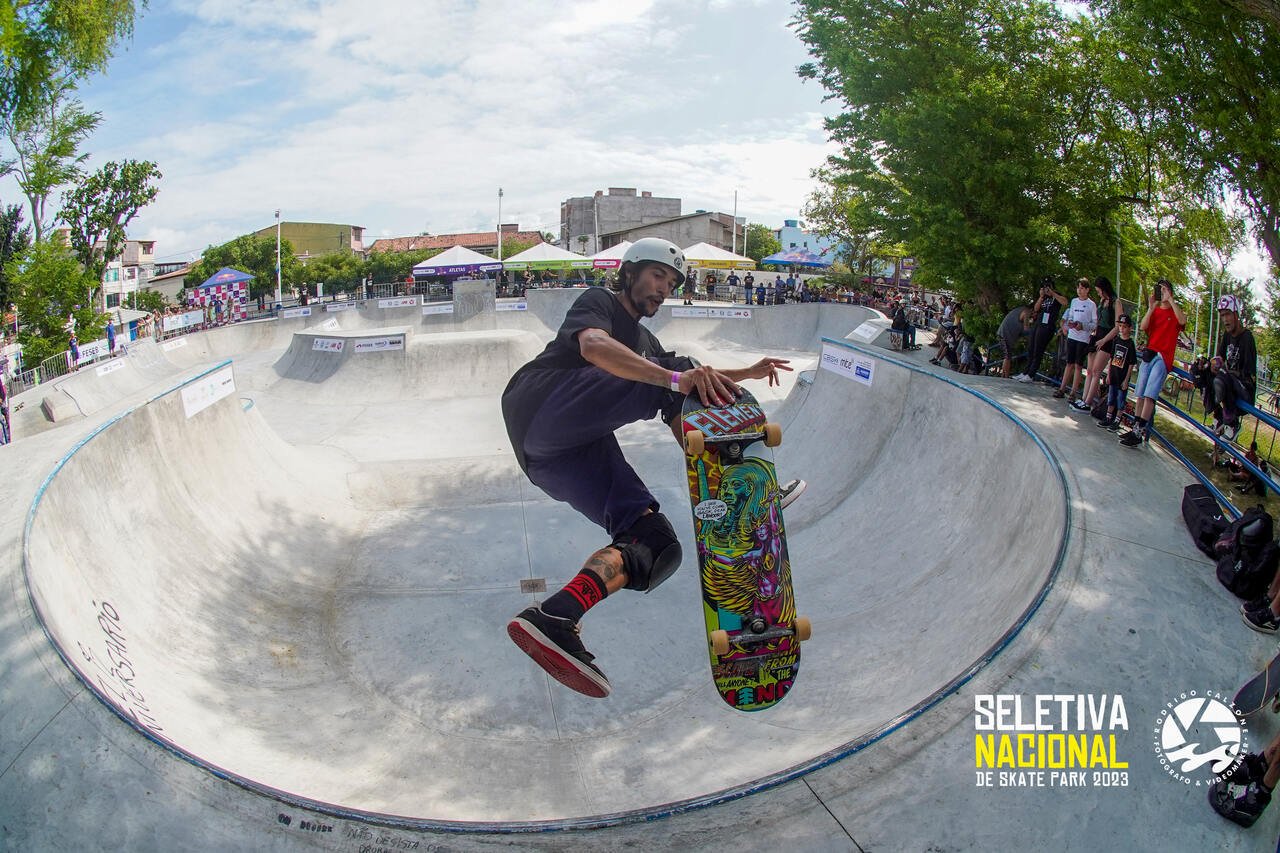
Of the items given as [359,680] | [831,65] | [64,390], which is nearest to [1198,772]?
[359,680]

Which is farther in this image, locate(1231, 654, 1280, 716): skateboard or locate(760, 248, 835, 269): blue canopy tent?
locate(760, 248, 835, 269): blue canopy tent

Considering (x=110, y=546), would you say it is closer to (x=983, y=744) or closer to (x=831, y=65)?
(x=983, y=744)

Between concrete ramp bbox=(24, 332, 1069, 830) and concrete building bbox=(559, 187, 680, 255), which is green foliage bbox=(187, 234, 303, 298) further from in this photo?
concrete ramp bbox=(24, 332, 1069, 830)

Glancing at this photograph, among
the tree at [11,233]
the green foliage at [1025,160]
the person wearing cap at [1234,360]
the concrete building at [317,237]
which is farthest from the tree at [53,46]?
the concrete building at [317,237]

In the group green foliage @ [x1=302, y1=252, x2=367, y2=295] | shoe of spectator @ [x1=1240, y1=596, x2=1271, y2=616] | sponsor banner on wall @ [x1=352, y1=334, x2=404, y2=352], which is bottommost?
shoe of spectator @ [x1=1240, y1=596, x2=1271, y2=616]

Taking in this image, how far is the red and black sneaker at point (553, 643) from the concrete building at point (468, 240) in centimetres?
7997

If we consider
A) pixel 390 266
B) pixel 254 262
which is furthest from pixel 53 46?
pixel 254 262

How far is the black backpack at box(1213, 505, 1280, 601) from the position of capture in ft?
15.3

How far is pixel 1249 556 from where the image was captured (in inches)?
186

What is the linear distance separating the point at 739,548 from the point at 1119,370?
222 inches

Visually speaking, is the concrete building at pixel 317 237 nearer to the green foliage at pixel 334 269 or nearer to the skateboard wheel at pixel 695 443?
the green foliage at pixel 334 269

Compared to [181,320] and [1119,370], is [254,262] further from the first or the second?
[1119,370]

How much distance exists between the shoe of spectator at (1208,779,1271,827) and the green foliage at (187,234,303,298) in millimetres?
71030

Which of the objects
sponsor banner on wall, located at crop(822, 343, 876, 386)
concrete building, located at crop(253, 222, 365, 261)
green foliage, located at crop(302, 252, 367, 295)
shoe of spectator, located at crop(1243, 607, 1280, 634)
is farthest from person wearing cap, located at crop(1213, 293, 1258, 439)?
concrete building, located at crop(253, 222, 365, 261)
